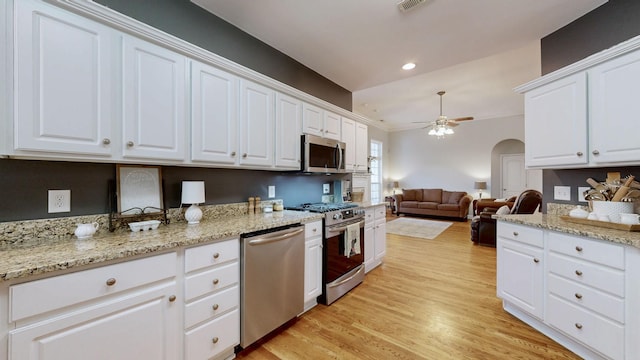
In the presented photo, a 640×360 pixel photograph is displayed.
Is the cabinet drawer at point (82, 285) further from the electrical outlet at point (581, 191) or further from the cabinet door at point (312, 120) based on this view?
the electrical outlet at point (581, 191)

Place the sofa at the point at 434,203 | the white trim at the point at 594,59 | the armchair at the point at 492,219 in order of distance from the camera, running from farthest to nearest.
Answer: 1. the sofa at the point at 434,203
2. the armchair at the point at 492,219
3. the white trim at the point at 594,59

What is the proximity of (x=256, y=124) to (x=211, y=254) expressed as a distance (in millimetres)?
1224

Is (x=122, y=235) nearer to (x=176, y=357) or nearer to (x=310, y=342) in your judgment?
(x=176, y=357)

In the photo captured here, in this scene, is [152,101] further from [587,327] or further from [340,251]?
[587,327]

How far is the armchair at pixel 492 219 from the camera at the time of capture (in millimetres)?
4051

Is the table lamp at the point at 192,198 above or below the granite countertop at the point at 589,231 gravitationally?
above

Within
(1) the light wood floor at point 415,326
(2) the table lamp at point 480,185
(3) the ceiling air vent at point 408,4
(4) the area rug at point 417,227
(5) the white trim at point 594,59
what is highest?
(3) the ceiling air vent at point 408,4

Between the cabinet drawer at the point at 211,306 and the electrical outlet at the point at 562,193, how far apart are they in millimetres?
3083

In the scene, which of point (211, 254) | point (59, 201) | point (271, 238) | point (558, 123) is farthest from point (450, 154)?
point (59, 201)

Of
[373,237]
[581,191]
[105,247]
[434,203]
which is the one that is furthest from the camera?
[434,203]

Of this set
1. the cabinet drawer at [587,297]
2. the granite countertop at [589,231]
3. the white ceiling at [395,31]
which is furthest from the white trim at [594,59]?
the cabinet drawer at [587,297]

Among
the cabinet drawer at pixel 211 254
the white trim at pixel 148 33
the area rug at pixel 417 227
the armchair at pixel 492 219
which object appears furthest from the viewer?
the area rug at pixel 417 227

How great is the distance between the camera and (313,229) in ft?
7.68

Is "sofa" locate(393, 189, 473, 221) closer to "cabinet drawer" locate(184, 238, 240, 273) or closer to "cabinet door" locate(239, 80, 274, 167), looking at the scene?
"cabinet door" locate(239, 80, 274, 167)
